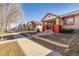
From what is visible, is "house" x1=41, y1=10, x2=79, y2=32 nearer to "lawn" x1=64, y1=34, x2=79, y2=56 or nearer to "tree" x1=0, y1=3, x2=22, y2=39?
"lawn" x1=64, y1=34, x2=79, y2=56

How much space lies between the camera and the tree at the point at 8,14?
271 cm

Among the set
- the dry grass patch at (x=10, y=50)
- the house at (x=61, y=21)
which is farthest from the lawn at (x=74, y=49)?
the dry grass patch at (x=10, y=50)

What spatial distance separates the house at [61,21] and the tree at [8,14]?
0.34 metres

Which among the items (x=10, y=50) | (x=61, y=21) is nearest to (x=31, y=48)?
(x=10, y=50)

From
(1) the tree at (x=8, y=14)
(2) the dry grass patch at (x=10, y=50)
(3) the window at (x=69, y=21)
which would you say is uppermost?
(1) the tree at (x=8, y=14)

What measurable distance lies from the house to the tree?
34 centimetres

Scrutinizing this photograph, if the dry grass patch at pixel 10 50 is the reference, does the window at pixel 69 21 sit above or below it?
above

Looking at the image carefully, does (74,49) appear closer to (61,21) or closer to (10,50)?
(61,21)

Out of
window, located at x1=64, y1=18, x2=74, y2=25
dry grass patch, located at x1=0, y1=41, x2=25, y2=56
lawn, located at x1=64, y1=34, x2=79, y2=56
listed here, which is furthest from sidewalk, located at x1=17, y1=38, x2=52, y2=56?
window, located at x1=64, y1=18, x2=74, y2=25

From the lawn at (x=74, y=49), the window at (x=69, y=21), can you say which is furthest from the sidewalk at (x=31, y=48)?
the window at (x=69, y=21)

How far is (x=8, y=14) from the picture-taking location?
2721 millimetres

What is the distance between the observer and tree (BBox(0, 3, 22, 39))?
271 cm

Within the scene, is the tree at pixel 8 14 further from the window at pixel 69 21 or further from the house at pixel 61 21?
the window at pixel 69 21

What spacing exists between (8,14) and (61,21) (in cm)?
66
